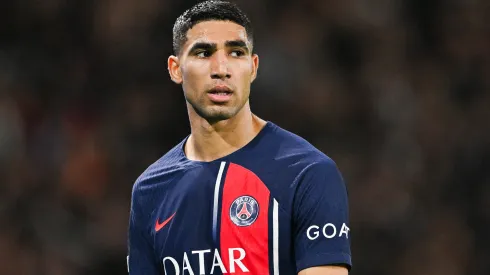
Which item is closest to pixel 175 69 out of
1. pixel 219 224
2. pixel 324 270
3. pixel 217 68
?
pixel 217 68

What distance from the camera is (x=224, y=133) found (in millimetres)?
3809

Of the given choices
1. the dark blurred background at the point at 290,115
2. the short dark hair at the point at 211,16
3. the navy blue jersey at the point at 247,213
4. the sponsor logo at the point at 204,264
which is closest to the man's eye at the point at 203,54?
the short dark hair at the point at 211,16

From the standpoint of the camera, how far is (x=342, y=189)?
3.55 metres

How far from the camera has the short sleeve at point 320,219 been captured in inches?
135

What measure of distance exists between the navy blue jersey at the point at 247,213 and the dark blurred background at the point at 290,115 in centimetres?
289

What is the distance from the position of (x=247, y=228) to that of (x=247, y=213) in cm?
6

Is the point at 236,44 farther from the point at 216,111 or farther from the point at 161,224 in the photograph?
the point at 161,224

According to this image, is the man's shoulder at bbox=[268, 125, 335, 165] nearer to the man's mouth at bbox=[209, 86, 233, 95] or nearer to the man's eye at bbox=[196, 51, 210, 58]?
the man's mouth at bbox=[209, 86, 233, 95]

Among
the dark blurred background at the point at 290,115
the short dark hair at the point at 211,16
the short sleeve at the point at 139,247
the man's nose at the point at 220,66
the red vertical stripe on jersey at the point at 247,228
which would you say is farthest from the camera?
the dark blurred background at the point at 290,115

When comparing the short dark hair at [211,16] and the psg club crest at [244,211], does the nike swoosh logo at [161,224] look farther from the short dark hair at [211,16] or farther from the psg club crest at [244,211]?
the short dark hair at [211,16]

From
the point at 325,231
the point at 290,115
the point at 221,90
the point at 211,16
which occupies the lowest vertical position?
the point at 325,231
